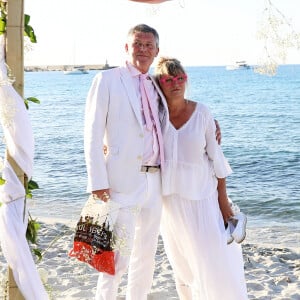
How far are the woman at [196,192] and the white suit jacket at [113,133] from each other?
0.23 metres

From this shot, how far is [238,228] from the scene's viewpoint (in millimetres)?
3525

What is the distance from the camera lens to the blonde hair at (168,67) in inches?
133

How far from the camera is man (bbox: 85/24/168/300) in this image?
3205mm

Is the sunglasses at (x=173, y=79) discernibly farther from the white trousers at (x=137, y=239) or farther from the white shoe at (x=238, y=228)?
the white shoe at (x=238, y=228)

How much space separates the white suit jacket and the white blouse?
0.21 meters

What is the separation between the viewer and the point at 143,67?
10.9 ft

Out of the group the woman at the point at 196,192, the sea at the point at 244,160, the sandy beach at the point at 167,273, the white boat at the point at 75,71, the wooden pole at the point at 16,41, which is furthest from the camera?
the white boat at the point at 75,71

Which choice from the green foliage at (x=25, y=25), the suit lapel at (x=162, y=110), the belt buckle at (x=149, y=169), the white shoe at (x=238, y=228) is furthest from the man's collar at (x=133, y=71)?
the white shoe at (x=238, y=228)

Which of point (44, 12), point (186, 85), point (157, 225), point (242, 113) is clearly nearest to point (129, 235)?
point (157, 225)

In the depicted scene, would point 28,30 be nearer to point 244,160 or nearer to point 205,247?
point 205,247

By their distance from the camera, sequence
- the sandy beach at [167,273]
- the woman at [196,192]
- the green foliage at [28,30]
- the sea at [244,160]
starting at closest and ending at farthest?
the green foliage at [28,30] < the woman at [196,192] < the sandy beach at [167,273] < the sea at [244,160]

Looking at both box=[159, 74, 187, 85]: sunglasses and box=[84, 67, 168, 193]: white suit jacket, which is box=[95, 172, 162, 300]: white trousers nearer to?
box=[84, 67, 168, 193]: white suit jacket

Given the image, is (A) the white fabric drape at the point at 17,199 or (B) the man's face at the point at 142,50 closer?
(A) the white fabric drape at the point at 17,199

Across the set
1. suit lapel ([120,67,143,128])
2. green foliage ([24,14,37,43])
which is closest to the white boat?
suit lapel ([120,67,143,128])
